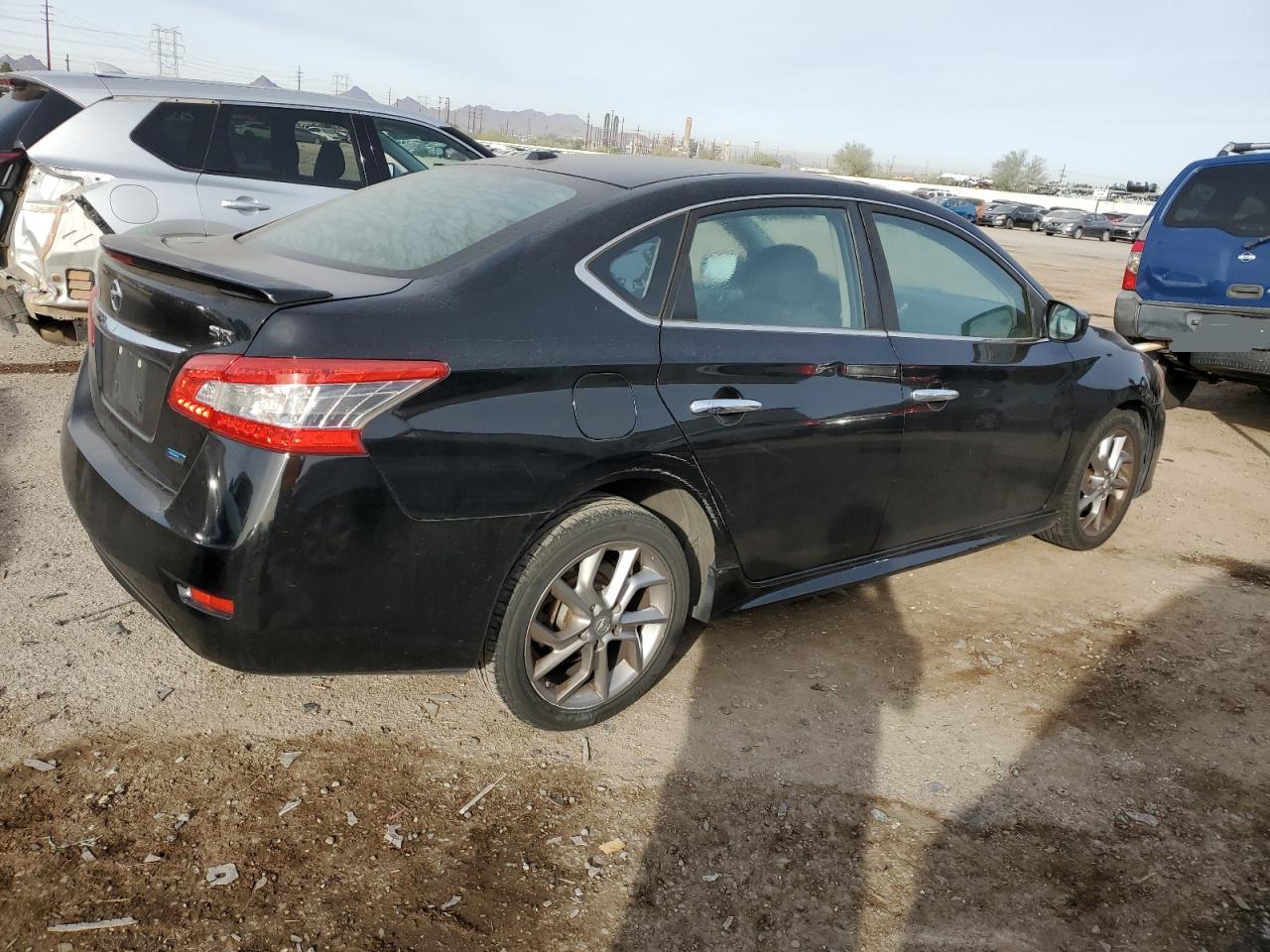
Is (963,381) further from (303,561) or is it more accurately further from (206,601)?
(206,601)

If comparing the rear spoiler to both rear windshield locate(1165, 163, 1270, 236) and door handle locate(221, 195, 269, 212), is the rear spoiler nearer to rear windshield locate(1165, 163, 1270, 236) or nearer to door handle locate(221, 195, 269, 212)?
door handle locate(221, 195, 269, 212)

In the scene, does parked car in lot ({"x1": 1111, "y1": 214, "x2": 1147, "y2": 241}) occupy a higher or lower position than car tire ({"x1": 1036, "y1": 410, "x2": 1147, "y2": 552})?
higher

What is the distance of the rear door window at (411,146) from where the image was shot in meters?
6.85

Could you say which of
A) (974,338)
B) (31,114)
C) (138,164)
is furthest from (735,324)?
(31,114)

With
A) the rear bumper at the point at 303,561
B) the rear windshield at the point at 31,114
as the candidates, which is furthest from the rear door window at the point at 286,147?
the rear bumper at the point at 303,561

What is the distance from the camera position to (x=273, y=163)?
20.9 ft

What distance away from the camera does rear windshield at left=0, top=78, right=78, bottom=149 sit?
18.4 feet

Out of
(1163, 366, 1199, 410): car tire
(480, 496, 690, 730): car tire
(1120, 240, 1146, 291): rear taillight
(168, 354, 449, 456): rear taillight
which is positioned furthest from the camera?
(1163, 366, 1199, 410): car tire

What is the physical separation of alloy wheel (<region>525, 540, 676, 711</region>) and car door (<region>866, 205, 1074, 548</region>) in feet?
3.48

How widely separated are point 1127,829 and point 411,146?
20.6 ft

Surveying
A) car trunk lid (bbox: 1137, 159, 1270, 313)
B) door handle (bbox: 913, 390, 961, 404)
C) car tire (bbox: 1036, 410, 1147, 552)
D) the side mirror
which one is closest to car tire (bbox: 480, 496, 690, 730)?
door handle (bbox: 913, 390, 961, 404)

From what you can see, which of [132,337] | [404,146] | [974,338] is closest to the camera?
[132,337]

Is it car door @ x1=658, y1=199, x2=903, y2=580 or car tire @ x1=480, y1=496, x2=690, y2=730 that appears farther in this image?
car door @ x1=658, y1=199, x2=903, y2=580

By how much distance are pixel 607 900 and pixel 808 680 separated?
1.32 metres
